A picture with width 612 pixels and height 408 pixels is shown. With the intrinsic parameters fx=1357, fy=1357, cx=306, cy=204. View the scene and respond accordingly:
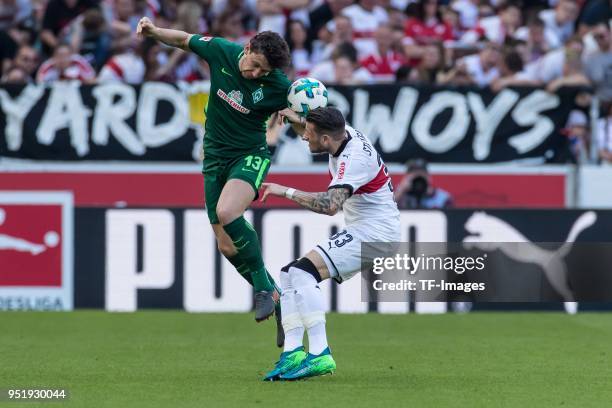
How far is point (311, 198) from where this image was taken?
8.90 meters

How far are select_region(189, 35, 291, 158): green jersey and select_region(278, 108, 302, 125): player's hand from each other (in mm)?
75

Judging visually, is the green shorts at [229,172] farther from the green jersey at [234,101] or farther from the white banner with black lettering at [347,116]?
the white banner with black lettering at [347,116]

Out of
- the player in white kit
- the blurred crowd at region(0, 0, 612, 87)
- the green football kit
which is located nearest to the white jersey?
the player in white kit

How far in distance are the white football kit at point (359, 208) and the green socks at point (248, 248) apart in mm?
860

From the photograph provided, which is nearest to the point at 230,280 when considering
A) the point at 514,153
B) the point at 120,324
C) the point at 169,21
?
the point at 120,324

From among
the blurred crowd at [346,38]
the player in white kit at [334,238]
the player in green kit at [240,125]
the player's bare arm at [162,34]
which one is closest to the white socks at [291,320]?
the player in white kit at [334,238]

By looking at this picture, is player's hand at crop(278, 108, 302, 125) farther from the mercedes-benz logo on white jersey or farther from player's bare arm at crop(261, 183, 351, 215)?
the mercedes-benz logo on white jersey

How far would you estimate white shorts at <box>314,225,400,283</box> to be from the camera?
9.41m

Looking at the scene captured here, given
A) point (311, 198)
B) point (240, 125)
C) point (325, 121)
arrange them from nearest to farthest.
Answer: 1. point (311, 198)
2. point (325, 121)
3. point (240, 125)

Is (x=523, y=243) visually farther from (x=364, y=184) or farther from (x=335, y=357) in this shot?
(x=364, y=184)

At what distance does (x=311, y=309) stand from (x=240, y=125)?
6.45ft

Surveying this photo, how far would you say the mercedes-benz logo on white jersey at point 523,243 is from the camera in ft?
50.3

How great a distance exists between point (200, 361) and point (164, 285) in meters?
5.10

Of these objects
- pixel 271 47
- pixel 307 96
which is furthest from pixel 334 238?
pixel 271 47
